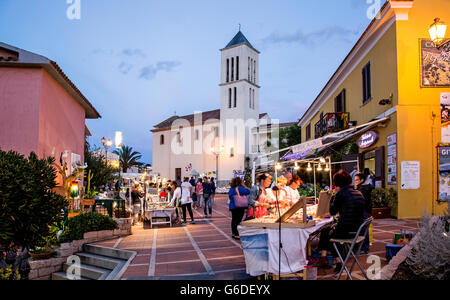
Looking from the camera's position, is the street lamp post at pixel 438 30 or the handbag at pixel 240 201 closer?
the street lamp post at pixel 438 30

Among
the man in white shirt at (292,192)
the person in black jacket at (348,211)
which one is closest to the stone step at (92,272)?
the man in white shirt at (292,192)

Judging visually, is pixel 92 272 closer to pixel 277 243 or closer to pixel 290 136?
pixel 277 243

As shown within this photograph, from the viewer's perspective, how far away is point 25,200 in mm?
5031

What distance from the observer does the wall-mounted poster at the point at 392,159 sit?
1086 cm

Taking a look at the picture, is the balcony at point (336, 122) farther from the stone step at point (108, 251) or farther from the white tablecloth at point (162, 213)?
the stone step at point (108, 251)

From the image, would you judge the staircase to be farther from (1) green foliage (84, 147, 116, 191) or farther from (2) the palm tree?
(2) the palm tree

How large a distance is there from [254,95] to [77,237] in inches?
1503

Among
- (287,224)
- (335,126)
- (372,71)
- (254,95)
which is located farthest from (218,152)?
(287,224)

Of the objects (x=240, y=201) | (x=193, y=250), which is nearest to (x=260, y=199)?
(x=240, y=201)

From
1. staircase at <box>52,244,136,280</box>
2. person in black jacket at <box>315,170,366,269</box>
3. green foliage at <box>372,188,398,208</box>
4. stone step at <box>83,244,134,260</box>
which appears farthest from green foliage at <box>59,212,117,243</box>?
green foliage at <box>372,188,398,208</box>

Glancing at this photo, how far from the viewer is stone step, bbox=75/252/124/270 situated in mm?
7176

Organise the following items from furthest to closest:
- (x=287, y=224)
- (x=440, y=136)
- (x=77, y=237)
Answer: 1. (x=440, y=136)
2. (x=77, y=237)
3. (x=287, y=224)
